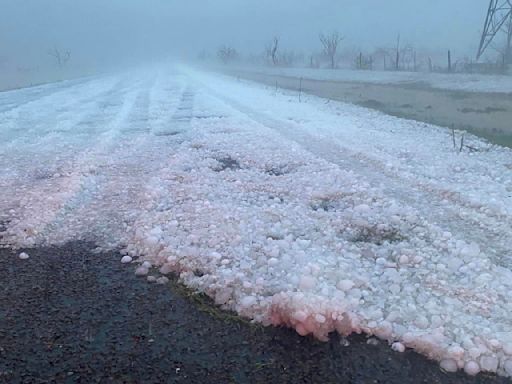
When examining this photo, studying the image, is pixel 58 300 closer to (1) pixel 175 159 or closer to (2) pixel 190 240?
(2) pixel 190 240

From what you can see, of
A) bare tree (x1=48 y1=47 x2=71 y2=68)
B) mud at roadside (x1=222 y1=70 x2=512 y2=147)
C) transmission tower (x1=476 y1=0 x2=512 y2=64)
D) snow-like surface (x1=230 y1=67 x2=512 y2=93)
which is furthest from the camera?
bare tree (x1=48 y1=47 x2=71 y2=68)

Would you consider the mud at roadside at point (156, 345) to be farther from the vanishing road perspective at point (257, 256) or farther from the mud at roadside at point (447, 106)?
the mud at roadside at point (447, 106)

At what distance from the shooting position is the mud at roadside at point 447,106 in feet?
53.9

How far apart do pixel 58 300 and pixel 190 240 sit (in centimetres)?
189

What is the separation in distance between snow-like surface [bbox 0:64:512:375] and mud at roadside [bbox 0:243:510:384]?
0.23 meters

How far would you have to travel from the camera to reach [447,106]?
22375 millimetres

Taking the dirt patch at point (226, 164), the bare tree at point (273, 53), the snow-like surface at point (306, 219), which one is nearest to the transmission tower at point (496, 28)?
the bare tree at point (273, 53)

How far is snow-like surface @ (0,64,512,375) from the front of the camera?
538cm

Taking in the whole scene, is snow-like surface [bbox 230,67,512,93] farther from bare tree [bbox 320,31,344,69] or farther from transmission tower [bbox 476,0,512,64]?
bare tree [bbox 320,31,344,69]

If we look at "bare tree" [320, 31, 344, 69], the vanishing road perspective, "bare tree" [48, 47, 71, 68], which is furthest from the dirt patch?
"bare tree" [48, 47, 71, 68]

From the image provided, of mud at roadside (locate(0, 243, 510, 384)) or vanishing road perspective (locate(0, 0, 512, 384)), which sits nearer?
mud at roadside (locate(0, 243, 510, 384))

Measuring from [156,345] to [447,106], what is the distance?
66.0 ft

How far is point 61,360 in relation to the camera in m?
4.91

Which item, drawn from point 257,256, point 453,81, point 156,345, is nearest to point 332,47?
point 453,81
